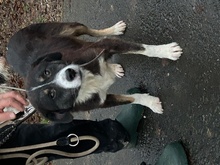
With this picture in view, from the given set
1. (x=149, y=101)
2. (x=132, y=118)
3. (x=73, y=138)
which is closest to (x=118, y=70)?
(x=132, y=118)

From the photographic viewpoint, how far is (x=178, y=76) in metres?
4.38

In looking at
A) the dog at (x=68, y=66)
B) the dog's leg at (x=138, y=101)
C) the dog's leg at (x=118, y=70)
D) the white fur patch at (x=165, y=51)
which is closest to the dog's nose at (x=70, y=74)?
the dog at (x=68, y=66)

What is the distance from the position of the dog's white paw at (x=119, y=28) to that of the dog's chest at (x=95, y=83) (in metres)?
0.89

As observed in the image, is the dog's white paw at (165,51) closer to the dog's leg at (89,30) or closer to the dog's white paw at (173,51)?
the dog's white paw at (173,51)

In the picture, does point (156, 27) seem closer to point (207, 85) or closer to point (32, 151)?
point (207, 85)

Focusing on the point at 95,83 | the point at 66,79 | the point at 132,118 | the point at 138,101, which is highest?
the point at 66,79

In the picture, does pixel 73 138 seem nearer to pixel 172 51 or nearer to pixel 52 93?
pixel 52 93

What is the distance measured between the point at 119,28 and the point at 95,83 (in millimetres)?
1270

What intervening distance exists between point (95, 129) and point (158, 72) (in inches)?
34.8

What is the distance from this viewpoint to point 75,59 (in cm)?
421

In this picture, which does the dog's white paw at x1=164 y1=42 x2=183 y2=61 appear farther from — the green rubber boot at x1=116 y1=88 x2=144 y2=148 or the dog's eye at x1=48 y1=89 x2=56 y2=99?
the dog's eye at x1=48 y1=89 x2=56 y2=99

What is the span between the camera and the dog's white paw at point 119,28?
5.44 m

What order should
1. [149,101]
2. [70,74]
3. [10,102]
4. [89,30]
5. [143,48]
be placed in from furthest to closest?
[89,30]
[149,101]
[143,48]
[70,74]
[10,102]

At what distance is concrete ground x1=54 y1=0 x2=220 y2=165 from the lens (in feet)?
12.9
